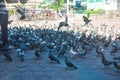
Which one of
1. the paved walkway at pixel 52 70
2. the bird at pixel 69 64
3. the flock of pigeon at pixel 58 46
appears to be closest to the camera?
the paved walkway at pixel 52 70

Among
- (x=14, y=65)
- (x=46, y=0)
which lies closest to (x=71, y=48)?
(x=14, y=65)

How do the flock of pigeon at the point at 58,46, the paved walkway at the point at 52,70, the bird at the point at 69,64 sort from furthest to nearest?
the flock of pigeon at the point at 58,46 → the bird at the point at 69,64 → the paved walkway at the point at 52,70

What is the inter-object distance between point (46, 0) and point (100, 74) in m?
27.1

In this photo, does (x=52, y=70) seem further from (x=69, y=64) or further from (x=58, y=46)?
(x=58, y=46)

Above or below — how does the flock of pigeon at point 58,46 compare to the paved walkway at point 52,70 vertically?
above

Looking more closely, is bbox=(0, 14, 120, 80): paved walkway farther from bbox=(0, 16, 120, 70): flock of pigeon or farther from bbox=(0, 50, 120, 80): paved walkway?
bbox=(0, 16, 120, 70): flock of pigeon

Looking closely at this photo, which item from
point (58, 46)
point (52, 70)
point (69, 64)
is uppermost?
point (58, 46)

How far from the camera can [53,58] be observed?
830 centimetres

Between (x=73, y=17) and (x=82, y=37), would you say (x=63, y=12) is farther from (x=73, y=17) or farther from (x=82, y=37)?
(x=82, y=37)

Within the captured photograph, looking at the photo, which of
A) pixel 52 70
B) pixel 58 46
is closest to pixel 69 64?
pixel 52 70

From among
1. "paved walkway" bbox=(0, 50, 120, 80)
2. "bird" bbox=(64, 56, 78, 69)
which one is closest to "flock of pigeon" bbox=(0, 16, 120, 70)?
"bird" bbox=(64, 56, 78, 69)

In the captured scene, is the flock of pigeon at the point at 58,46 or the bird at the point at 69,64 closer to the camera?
the bird at the point at 69,64

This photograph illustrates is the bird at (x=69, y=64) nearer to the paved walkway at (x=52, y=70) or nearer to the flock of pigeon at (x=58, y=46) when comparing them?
the flock of pigeon at (x=58, y=46)

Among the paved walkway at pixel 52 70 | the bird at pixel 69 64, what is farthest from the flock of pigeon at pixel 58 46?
the paved walkway at pixel 52 70
